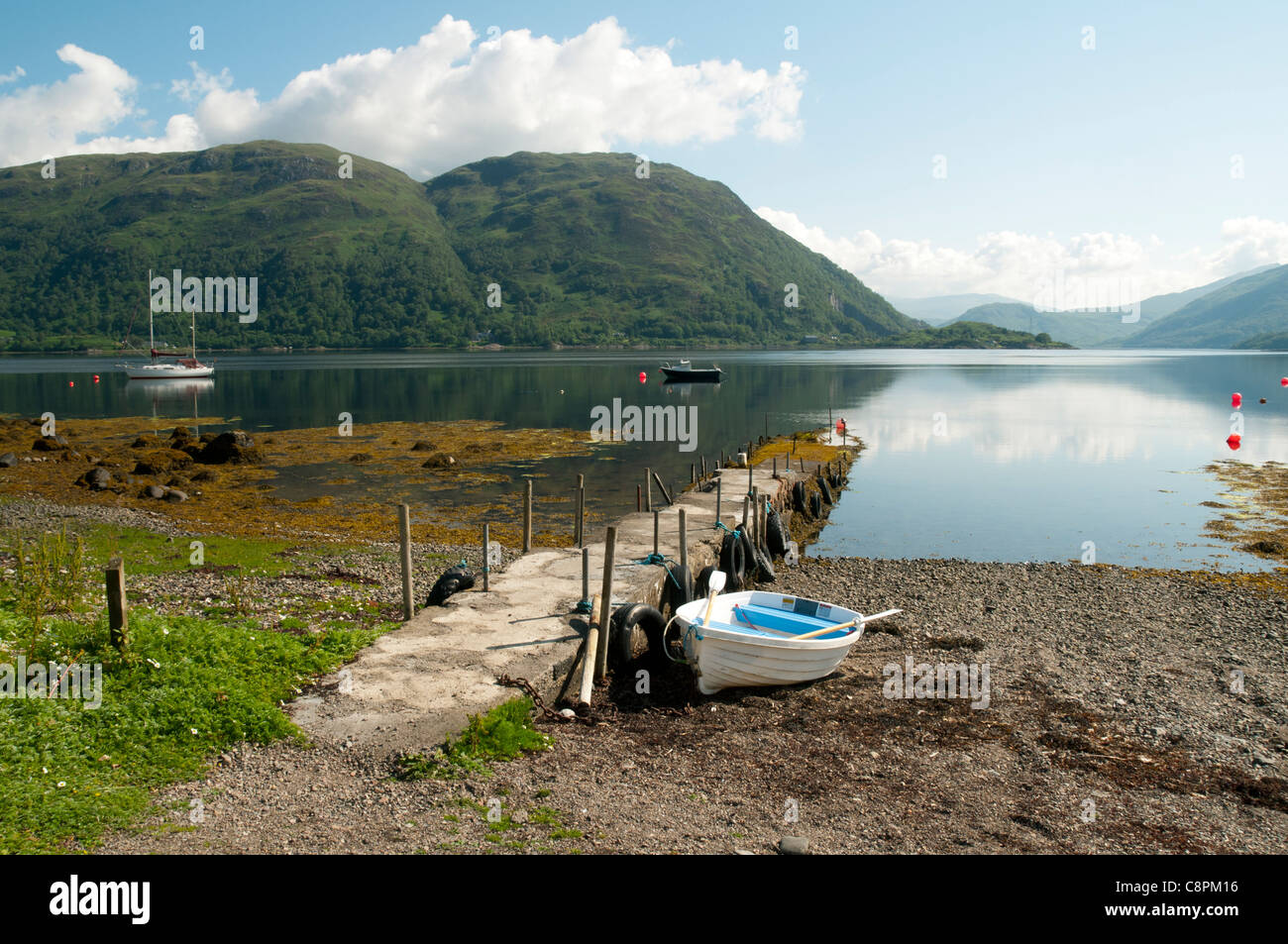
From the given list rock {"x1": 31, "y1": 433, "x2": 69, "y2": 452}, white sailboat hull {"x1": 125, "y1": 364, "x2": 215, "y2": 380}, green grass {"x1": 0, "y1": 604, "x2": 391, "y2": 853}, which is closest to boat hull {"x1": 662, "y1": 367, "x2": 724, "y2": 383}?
white sailboat hull {"x1": 125, "y1": 364, "x2": 215, "y2": 380}

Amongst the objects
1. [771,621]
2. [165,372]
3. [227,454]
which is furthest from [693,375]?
[771,621]

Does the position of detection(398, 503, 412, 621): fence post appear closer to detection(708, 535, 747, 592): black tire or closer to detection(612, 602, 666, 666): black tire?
detection(612, 602, 666, 666): black tire

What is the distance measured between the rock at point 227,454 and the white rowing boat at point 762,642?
3664 cm

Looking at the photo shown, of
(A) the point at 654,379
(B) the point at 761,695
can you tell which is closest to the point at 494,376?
(A) the point at 654,379

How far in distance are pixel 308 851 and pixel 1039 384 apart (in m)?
133

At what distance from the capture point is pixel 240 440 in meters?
49.1

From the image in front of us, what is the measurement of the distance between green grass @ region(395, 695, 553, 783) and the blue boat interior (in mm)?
5732

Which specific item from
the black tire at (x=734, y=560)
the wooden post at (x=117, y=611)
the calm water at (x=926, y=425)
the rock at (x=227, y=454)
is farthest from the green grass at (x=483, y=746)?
the rock at (x=227, y=454)

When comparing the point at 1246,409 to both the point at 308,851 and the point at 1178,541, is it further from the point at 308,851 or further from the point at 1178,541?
the point at 308,851

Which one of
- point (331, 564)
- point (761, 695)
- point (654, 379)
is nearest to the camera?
point (761, 695)

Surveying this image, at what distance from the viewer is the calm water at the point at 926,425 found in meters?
34.7

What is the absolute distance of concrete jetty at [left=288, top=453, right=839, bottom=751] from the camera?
1198 centimetres

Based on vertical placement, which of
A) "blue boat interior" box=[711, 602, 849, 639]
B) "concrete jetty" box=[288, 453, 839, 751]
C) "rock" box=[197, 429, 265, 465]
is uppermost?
"rock" box=[197, 429, 265, 465]
